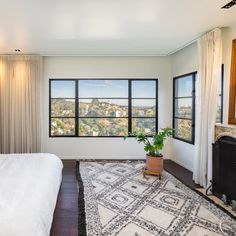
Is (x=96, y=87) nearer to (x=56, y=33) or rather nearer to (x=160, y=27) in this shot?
(x=56, y=33)

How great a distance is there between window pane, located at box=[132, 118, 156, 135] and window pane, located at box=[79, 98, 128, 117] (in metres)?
0.34

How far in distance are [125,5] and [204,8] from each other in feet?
3.32

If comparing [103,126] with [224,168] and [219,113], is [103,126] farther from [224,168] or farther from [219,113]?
[224,168]

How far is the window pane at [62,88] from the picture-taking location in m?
5.75

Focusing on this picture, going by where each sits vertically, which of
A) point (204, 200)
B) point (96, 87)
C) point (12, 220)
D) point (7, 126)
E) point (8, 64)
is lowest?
point (204, 200)

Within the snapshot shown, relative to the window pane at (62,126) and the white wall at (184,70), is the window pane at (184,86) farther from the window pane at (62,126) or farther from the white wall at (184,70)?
the window pane at (62,126)

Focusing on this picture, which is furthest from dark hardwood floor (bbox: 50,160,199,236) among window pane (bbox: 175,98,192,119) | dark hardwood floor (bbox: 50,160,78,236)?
window pane (bbox: 175,98,192,119)

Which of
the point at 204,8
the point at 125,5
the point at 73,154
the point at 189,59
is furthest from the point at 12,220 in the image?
the point at 189,59

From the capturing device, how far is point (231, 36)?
347 centimetres

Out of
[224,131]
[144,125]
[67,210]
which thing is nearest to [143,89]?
[144,125]

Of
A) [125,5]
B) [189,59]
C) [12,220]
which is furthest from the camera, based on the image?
[189,59]

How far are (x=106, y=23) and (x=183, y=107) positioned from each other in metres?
2.79

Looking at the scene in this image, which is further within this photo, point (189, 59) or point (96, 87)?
point (96, 87)

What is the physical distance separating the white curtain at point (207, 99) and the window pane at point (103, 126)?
230 centimetres
